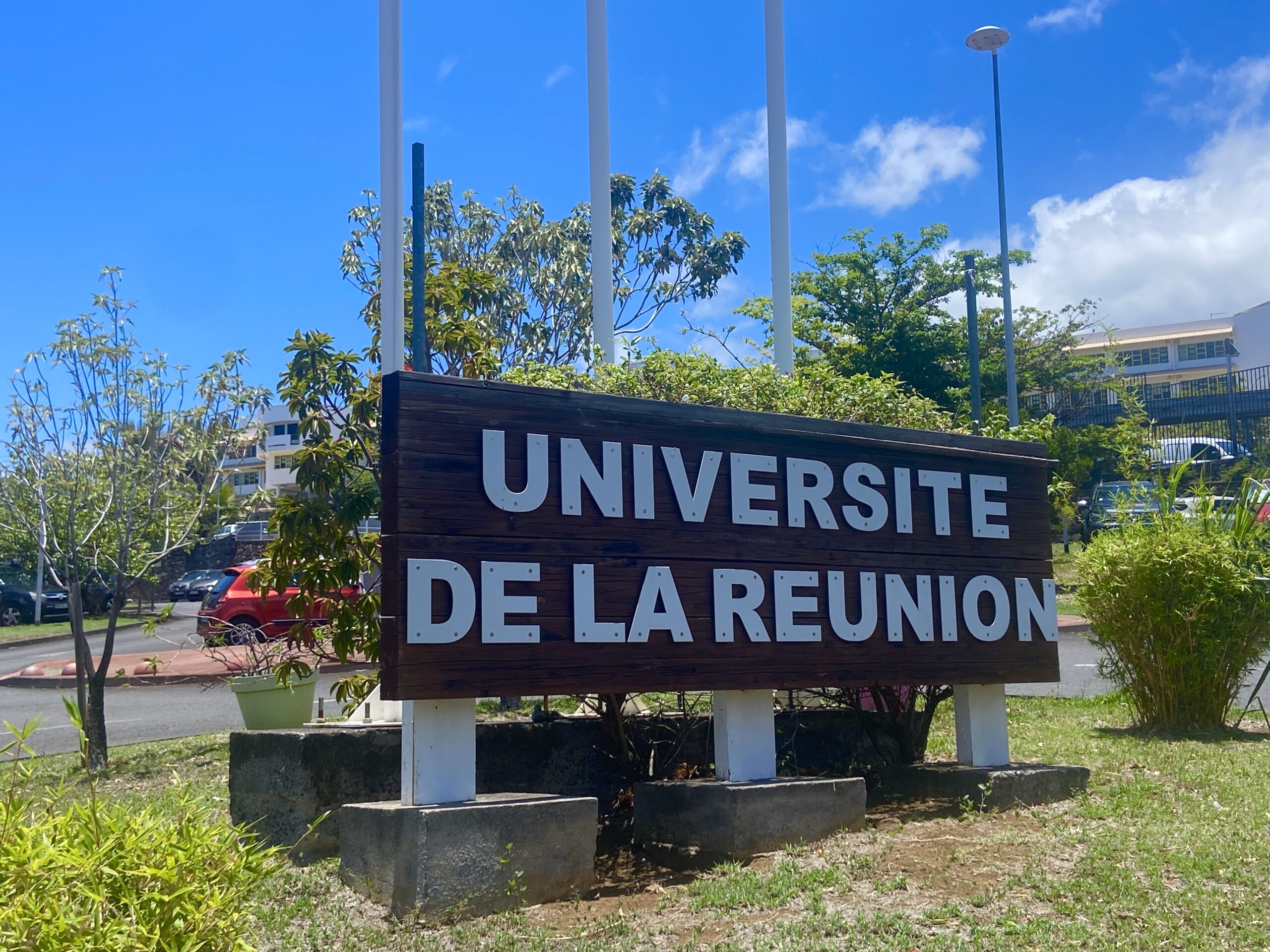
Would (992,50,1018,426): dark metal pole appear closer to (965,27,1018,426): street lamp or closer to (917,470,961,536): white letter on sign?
(965,27,1018,426): street lamp

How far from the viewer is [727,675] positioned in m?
6.18

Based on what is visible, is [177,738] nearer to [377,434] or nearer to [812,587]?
[377,434]

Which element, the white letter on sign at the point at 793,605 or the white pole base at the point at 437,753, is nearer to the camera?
the white pole base at the point at 437,753

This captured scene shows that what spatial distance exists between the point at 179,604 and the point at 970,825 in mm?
36306

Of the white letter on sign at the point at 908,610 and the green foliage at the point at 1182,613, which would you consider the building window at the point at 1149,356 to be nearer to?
the green foliage at the point at 1182,613

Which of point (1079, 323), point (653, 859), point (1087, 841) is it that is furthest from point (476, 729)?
point (1079, 323)

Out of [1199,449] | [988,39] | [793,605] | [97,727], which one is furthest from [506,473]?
[1199,449]

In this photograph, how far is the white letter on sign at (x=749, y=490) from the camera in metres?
6.37

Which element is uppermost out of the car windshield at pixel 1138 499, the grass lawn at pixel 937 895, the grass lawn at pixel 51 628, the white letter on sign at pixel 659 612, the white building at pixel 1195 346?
the white building at pixel 1195 346

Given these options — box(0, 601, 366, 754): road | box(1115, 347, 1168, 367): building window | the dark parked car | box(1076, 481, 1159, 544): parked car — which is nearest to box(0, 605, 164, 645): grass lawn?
the dark parked car

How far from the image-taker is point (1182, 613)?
920 cm

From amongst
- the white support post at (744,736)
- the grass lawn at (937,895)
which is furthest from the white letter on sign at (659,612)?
the grass lawn at (937,895)

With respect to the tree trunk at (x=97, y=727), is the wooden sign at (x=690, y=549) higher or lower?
higher

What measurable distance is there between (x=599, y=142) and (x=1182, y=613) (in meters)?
8.23
